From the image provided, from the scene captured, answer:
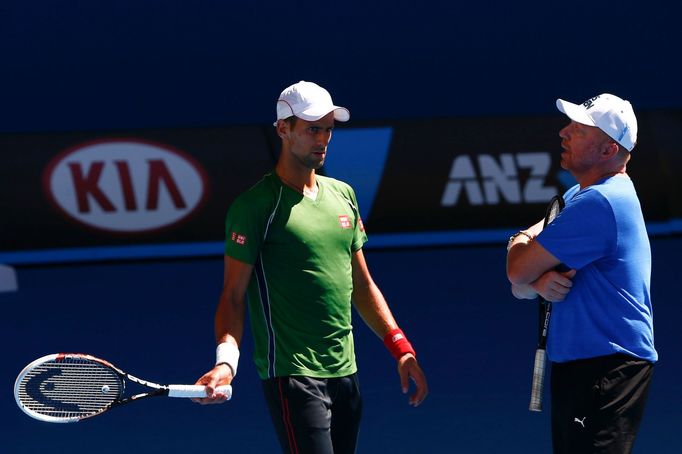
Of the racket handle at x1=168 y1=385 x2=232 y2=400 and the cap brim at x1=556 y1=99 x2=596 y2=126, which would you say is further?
the cap brim at x1=556 y1=99 x2=596 y2=126

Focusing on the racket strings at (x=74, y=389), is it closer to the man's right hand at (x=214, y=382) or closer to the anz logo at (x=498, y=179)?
the man's right hand at (x=214, y=382)

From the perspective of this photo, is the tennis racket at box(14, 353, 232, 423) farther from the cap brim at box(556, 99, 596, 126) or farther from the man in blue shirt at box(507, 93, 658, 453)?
the cap brim at box(556, 99, 596, 126)

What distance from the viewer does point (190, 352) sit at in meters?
6.59

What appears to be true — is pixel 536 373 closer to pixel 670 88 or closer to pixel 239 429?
pixel 239 429

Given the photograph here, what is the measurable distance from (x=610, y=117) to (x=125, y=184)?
4300 millimetres

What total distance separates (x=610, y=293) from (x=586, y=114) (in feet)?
1.71

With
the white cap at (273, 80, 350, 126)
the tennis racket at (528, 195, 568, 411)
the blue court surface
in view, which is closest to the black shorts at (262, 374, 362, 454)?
the tennis racket at (528, 195, 568, 411)

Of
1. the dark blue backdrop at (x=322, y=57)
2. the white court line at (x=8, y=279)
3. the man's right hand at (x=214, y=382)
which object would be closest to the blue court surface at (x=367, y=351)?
the white court line at (x=8, y=279)

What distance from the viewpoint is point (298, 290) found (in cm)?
404

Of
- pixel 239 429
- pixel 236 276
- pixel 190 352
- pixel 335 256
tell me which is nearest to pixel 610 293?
pixel 335 256

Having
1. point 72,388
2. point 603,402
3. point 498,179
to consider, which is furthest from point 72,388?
point 498,179

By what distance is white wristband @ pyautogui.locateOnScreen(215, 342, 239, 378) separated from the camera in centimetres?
385

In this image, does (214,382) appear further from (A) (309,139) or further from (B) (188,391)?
(A) (309,139)

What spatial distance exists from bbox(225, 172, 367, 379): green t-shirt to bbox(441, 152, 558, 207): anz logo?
382 centimetres
